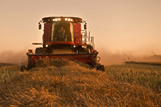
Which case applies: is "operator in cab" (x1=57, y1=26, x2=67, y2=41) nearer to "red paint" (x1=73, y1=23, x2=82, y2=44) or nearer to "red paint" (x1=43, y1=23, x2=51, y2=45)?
"red paint" (x1=43, y1=23, x2=51, y2=45)

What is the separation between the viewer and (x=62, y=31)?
11531mm

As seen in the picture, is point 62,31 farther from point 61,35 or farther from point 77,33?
point 77,33

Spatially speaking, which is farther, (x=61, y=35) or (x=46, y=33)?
(x=46, y=33)

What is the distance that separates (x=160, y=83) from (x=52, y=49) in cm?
706

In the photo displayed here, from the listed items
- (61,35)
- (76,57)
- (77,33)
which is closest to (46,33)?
(61,35)

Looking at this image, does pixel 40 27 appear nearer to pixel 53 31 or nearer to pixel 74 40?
pixel 53 31

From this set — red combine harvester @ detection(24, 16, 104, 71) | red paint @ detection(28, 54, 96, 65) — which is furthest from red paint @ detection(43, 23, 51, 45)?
red paint @ detection(28, 54, 96, 65)

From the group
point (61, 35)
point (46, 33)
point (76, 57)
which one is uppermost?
point (46, 33)

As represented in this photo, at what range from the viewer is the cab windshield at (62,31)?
37.7ft

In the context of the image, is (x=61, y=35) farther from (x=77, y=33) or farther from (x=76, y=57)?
(x=76, y=57)

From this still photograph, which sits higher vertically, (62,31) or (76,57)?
(62,31)

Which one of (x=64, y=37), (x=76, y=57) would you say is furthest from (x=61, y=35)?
(x=76, y=57)

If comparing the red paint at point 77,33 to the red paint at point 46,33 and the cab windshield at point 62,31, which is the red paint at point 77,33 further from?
the red paint at point 46,33

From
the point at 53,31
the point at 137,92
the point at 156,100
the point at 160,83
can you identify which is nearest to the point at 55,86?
the point at 137,92
